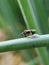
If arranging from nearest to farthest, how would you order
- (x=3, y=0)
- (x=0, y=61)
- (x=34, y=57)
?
(x=3, y=0) < (x=34, y=57) < (x=0, y=61)

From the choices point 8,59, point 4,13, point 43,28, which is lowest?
point 8,59

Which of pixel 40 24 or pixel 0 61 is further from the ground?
pixel 40 24

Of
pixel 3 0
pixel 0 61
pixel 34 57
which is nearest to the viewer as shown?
pixel 3 0

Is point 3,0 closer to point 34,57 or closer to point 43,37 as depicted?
point 34,57

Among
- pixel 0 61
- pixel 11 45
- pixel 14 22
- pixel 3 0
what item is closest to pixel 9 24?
pixel 14 22

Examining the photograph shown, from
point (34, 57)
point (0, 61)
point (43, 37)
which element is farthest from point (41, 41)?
point (0, 61)

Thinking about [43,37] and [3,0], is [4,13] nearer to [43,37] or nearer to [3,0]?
[3,0]

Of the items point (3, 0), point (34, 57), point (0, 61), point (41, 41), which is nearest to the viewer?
point (41, 41)

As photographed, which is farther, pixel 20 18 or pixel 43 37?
pixel 20 18

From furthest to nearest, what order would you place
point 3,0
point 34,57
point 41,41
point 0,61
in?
1. point 0,61
2. point 34,57
3. point 3,0
4. point 41,41
